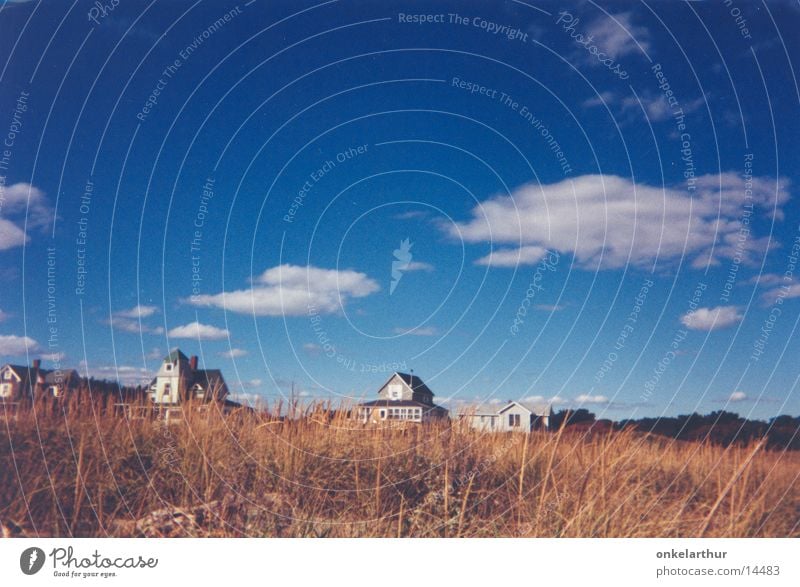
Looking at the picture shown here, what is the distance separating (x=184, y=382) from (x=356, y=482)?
5.68 feet

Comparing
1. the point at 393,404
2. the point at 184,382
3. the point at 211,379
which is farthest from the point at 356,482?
the point at 184,382

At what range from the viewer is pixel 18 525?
19.2 ft

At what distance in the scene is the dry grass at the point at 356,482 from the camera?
5945 mm

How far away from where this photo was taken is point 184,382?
614cm

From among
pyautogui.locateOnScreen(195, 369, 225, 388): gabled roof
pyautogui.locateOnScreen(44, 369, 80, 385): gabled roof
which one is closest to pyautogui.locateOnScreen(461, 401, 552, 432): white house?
pyautogui.locateOnScreen(195, 369, 225, 388): gabled roof

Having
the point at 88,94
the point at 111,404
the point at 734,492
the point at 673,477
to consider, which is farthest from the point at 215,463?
the point at 734,492

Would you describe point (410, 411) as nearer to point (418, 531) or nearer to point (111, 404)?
point (418, 531)

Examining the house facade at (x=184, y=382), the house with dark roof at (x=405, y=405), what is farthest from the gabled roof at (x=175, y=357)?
the house with dark roof at (x=405, y=405)

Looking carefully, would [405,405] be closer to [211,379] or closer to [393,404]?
[393,404]

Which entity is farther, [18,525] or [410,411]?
[410,411]

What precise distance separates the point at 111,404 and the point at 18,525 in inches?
47.3

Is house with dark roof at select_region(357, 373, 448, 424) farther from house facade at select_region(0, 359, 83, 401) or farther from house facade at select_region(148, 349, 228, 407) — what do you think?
house facade at select_region(0, 359, 83, 401)

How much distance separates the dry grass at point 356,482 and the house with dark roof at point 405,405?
0.12m

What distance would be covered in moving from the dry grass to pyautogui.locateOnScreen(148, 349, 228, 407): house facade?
209mm
